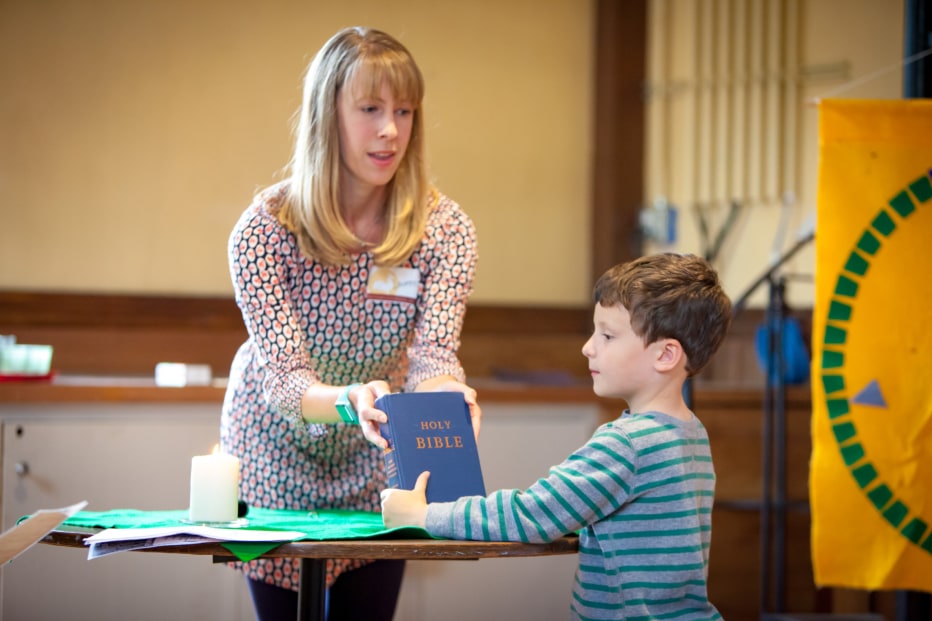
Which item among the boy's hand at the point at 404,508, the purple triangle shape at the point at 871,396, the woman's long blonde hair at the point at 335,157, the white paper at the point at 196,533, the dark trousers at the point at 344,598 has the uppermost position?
the woman's long blonde hair at the point at 335,157

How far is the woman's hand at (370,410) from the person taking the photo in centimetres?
156

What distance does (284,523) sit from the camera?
1.56 metres

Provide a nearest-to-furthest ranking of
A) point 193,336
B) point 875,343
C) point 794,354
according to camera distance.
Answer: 1. point 875,343
2. point 794,354
3. point 193,336

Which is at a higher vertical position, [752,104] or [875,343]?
[752,104]

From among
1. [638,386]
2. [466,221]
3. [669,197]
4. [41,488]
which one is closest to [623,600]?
[638,386]

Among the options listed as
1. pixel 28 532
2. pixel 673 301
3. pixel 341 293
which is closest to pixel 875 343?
pixel 673 301

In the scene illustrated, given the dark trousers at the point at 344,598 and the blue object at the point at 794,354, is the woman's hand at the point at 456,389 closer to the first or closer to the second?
the dark trousers at the point at 344,598

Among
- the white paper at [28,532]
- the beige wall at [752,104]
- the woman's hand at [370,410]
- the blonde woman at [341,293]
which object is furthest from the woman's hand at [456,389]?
the beige wall at [752,104]

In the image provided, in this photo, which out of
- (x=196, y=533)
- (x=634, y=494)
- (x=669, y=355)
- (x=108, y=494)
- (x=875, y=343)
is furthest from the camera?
(x=108, y=494)

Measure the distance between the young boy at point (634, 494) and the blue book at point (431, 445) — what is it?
0.03 meters

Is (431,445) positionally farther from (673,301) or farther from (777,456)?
(777,456)

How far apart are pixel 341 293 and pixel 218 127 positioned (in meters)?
2.55

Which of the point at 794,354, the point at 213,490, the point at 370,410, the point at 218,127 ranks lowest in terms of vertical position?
the point at 213,490

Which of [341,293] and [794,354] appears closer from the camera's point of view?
[341,293]
